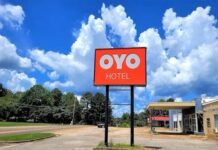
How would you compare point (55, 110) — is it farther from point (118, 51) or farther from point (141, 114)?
point (118, 51)

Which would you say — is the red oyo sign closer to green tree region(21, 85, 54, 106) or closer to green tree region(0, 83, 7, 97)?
green tree region(21, 85, 54, 106)

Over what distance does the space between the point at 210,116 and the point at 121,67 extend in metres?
23.2

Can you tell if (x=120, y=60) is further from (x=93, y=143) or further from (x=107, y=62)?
(x=93, y=143)

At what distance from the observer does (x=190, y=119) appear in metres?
52.8

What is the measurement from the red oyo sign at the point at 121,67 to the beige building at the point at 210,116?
19.1 metres

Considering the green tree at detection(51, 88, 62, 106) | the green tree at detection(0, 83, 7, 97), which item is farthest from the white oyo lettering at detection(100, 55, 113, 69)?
the green tree at detection(0, 83, 7, 97)

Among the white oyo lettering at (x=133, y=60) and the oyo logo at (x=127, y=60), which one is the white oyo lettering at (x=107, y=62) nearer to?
the oyo logo at (x=127, y=60)

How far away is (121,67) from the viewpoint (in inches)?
836

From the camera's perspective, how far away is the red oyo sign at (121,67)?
21016 mm

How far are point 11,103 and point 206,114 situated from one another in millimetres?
88472

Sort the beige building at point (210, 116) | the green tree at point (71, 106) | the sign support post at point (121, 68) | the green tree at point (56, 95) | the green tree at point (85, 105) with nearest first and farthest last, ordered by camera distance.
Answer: the sign support post at point (121, 68)
the beige building at point (210, 116)
the green tree at point (71, 106)
the green tree at point (85, 105)
the green tree at point (56, 95)

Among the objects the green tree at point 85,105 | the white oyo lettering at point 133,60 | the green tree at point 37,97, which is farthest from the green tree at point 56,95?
the white oyo lettering at point 133,60

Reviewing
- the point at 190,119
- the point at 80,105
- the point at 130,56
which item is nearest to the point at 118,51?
the point at 130,56

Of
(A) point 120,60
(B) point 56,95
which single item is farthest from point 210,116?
(B) point 56,95
